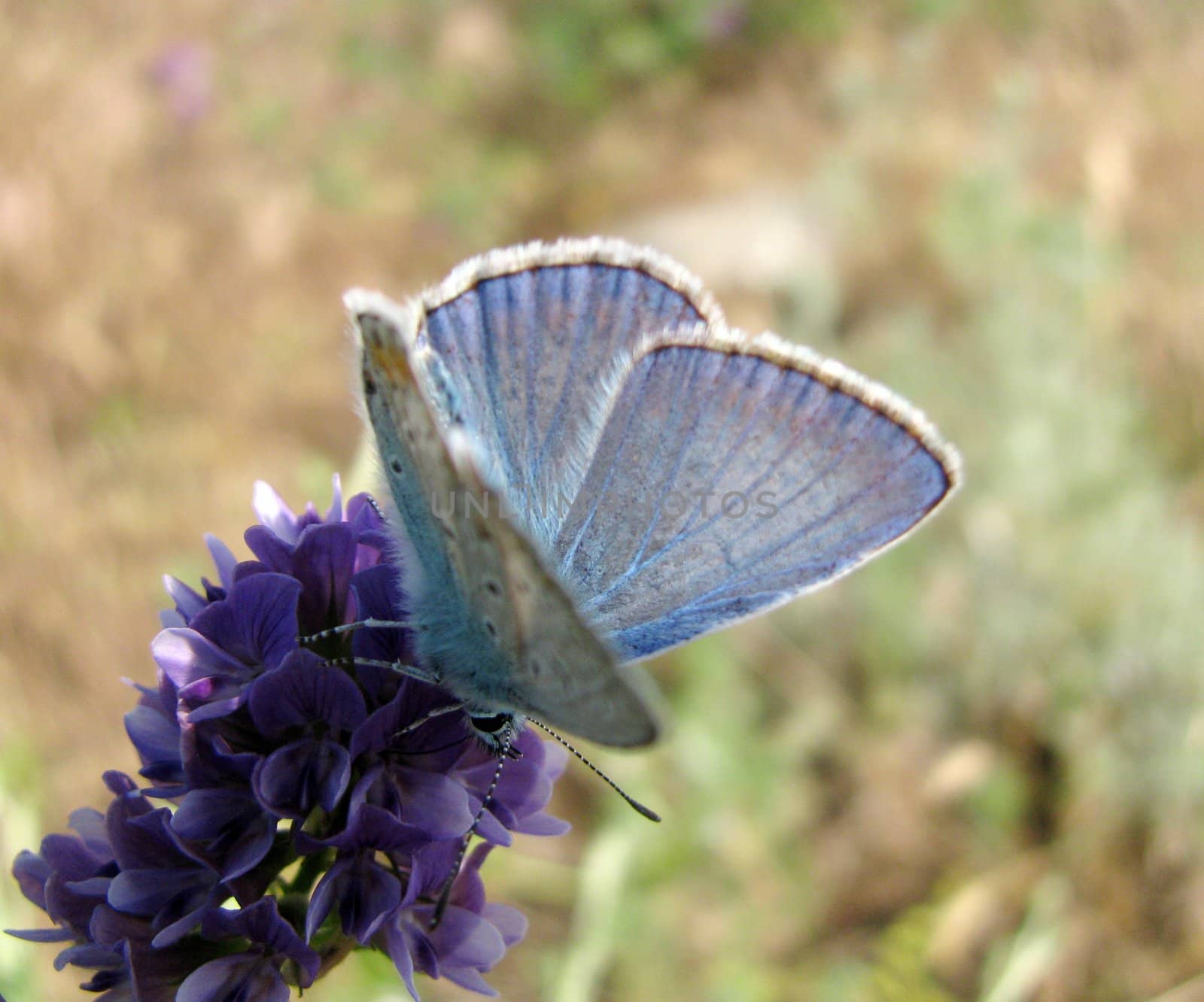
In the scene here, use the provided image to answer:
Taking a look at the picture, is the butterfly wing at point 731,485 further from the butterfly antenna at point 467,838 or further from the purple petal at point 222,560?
the purple petal at point 222,560

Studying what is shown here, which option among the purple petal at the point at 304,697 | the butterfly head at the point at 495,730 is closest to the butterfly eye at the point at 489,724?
the butterfly head at the point at 495,730

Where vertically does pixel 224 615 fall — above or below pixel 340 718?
above

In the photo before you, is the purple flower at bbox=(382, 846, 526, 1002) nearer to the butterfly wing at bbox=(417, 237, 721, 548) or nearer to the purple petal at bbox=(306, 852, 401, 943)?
the purple petal at bbox=(306, 852, 401, 943)

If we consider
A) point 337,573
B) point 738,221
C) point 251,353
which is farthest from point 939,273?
point 337,573

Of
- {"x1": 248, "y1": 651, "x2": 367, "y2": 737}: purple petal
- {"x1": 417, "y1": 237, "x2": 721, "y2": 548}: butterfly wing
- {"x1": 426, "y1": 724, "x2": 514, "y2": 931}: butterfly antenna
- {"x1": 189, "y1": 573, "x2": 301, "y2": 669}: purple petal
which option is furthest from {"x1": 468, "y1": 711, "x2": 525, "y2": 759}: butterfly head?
{"x1": 417, "y1": 237, "x2": 721, "y2": 548}: butterfly wing

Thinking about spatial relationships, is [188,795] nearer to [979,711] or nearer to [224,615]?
[224,615]

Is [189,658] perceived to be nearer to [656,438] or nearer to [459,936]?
[459,936]

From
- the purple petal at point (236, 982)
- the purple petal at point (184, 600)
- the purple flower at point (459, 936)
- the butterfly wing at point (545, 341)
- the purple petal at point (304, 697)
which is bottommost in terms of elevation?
the purple flower at point (459, 936)
